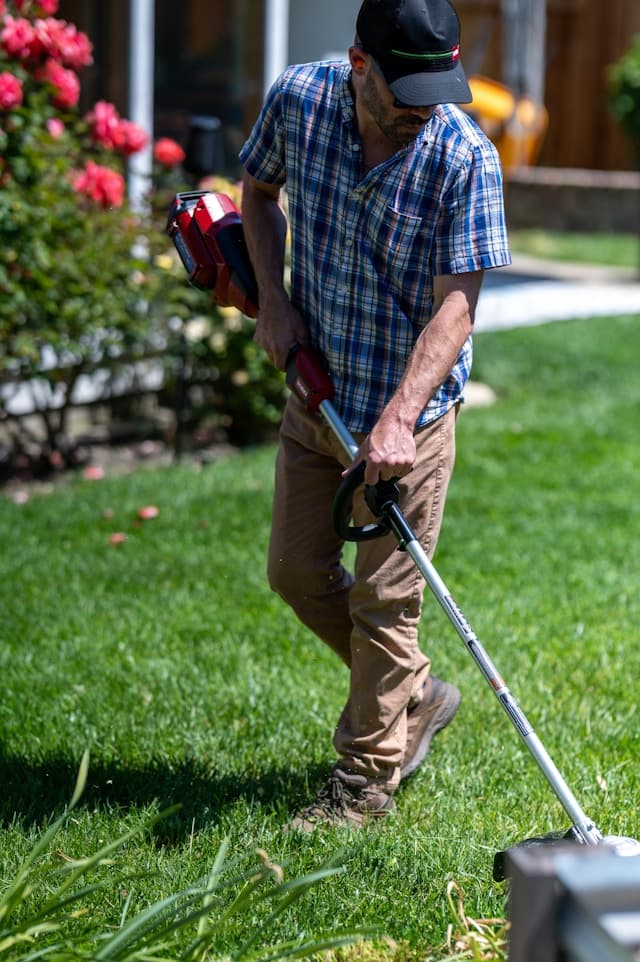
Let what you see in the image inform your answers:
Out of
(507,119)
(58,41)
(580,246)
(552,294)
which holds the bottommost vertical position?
(580,246)

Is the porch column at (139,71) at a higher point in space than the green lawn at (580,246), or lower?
higher

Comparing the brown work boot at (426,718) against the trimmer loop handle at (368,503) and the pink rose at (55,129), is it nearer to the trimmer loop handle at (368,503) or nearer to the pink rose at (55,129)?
the trimmer loop handle at (368,503)

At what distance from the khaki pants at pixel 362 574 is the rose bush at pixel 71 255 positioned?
Result: 2752mm

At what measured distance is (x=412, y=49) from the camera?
2697 mm

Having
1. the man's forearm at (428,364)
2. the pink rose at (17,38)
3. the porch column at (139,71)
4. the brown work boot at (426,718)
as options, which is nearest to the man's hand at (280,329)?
the man's forearm at (428,364)

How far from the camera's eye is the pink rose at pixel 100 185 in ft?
19.7

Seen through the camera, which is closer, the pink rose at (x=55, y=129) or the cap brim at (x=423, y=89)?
the cap brim at (x=423, y=89)

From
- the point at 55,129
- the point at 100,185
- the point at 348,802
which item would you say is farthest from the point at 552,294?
the point at 348,802

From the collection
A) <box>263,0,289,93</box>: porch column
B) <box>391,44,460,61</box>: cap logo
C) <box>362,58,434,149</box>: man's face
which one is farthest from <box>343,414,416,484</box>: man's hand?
<box>263,0,289,93</box>: porch column

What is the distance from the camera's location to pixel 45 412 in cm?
654

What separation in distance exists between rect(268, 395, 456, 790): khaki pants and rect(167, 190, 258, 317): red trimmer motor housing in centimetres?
32

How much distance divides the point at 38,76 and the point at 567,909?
194 inches

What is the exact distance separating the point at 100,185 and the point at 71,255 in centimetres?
35

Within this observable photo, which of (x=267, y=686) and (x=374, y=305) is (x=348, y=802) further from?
(x=374, y=305)
